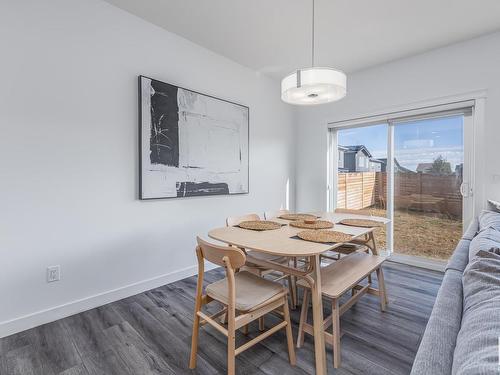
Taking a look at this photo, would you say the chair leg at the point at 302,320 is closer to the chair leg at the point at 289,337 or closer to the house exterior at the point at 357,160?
the chair leg at the point at 289,337

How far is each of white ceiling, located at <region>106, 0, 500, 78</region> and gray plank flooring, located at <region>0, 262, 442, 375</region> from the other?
2576 millimetres

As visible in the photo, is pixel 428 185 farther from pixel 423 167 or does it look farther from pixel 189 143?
pixel 189 143

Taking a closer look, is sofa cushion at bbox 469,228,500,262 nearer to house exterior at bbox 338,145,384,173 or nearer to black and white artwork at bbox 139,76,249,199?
house exterior at bbox 338,145,384,173

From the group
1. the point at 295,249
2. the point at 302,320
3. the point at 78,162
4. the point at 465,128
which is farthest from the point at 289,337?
the point at 465,128

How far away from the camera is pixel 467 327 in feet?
2.34

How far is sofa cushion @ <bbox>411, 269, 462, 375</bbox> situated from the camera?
2.15ft

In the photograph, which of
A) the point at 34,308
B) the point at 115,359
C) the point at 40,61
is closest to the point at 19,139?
the point at 40,61

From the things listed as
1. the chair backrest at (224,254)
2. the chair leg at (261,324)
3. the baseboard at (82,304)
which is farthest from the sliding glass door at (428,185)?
the chair backrest at (224,254)

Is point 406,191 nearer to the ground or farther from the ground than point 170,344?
farther from the ground

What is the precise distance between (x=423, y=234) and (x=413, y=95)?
1701mm

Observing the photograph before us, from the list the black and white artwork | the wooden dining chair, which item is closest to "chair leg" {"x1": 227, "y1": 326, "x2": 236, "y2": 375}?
the wooden dining chair

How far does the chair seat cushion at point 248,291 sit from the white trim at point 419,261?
251 cm

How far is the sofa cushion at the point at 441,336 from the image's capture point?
656 mm

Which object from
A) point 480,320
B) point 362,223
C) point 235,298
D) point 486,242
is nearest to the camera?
point 480,320
